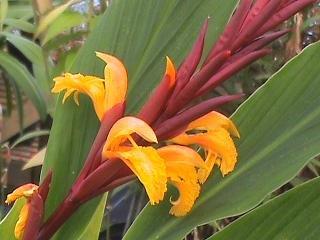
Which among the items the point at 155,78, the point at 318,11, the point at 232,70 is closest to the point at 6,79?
the point at 318,11

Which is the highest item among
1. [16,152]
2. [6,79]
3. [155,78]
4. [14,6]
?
[155,78]

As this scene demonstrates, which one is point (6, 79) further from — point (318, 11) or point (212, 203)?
point (212, 203)

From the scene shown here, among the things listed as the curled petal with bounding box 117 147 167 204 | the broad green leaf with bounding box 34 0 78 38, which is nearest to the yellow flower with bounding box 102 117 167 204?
the curled petal with bounding box 117 147 167 204

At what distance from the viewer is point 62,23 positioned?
1.03 m

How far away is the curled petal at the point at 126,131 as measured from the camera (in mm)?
413

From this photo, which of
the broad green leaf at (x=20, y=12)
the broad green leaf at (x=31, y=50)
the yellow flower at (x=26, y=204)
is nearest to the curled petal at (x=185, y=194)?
the yellow flower at (x=26, y=204)

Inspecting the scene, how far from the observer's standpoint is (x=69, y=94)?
1.95 ft

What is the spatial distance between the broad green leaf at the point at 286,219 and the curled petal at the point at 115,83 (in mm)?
172

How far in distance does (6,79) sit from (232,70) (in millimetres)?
1264

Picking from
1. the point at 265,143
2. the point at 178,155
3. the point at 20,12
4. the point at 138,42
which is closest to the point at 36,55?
the point at 20,12

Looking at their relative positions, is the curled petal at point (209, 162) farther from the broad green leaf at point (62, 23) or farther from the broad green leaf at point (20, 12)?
the broad green leaf at point (20, 12)

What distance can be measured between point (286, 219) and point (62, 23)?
587 millimetres

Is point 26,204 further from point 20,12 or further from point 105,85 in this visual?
point 20,12

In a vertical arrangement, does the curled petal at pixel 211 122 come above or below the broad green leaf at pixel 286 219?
above
